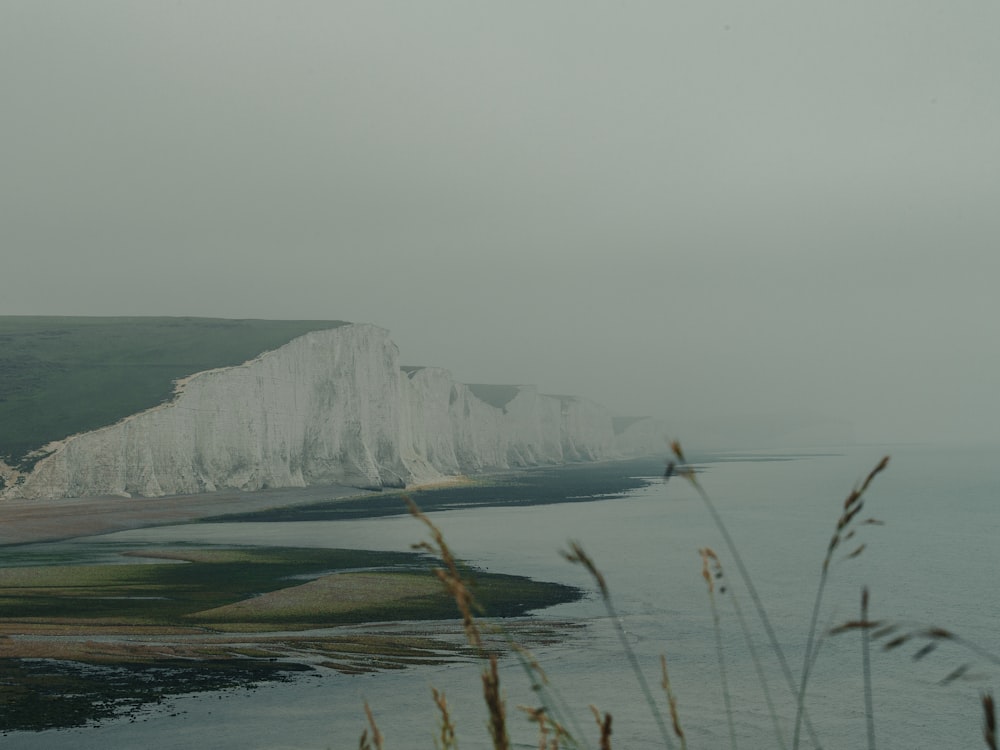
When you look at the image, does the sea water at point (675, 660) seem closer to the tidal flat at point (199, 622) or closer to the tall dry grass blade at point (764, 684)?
the tall dry grass blade at point (764, 684)

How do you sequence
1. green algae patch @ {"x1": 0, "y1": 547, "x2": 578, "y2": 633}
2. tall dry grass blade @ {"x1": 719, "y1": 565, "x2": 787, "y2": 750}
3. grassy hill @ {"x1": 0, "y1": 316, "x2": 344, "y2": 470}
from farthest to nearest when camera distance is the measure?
1. grassy hill @ {"x1": 0, "y1": 316, "x2": 344, "y2": 470}
2. green algae patch @ {"x1": 0, "y1": 547, "x2": 578, "y2": 633}
3. tall dry grass blade @ {"x1": 719, "y1": 565, "x2": 787, "y2": 750}

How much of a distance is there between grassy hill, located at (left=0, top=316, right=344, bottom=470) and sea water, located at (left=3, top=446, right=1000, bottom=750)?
75.1ft

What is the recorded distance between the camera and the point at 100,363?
3617 inches

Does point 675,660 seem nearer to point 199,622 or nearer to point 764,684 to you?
point 199,622

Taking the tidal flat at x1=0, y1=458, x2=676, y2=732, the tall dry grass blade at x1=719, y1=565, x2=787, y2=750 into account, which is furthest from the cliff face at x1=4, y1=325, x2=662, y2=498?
the tall dry grass blade at x1=719, y1=565, x2=787, y2=750

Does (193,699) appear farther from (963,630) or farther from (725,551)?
(725,551)

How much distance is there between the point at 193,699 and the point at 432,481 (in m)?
83.8

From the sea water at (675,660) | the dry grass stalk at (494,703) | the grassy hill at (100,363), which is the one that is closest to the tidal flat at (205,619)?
the sea water at (675,660)

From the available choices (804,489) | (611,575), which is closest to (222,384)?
(611,575)

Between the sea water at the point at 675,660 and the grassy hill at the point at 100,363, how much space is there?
2288 centimetres

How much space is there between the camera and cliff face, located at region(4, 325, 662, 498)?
6700 centimetres

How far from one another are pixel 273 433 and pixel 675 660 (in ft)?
203

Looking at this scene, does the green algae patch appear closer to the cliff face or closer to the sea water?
the sea water

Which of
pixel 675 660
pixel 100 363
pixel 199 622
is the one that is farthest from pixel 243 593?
pixel 100 363
